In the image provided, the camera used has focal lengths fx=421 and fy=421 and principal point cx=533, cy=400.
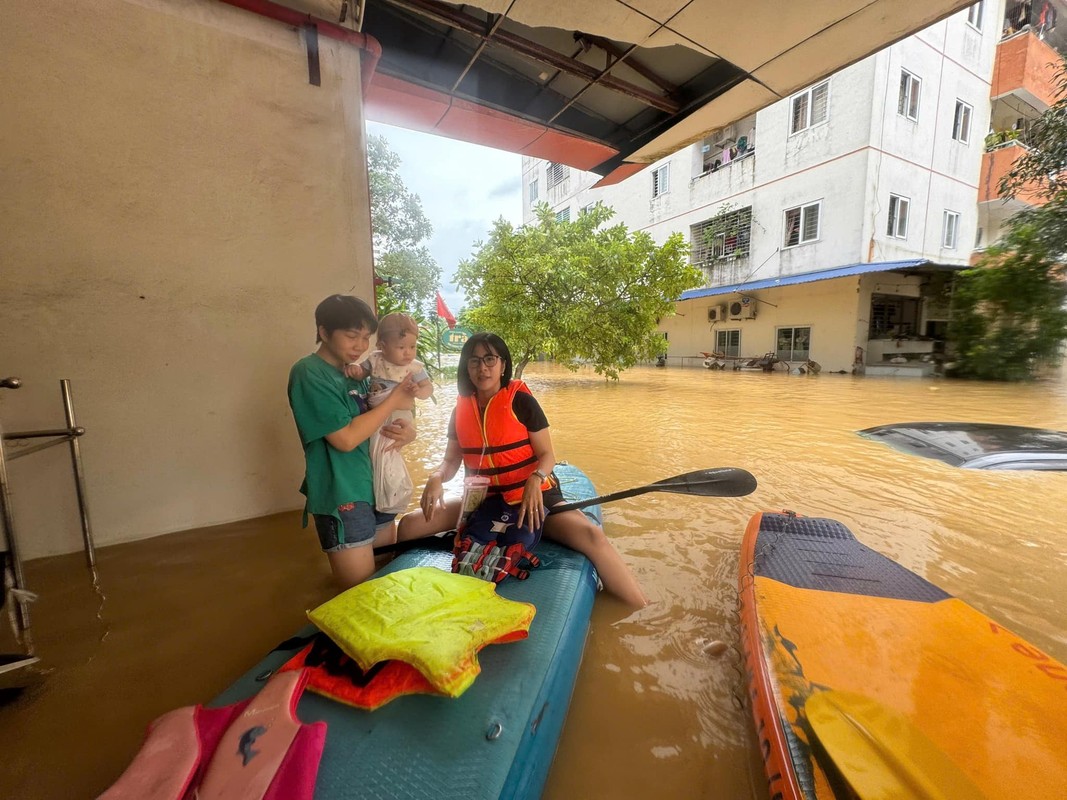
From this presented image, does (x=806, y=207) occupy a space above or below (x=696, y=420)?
above

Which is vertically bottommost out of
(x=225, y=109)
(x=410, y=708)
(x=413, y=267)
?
→ (x=410, y=708)

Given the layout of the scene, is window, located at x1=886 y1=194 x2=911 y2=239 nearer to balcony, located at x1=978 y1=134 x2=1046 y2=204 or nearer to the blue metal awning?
the blue metal awning

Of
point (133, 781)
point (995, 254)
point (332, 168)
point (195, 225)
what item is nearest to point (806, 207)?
point (995, 254)

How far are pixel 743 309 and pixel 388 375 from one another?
15.3m

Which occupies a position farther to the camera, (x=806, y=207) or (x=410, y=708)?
(x=806, y=207)

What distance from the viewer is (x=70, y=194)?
214 centimetres

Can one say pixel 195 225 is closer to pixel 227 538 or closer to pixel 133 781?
pixel 227 538

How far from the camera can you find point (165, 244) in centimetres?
234

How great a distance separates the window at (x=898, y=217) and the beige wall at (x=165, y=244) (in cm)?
1465

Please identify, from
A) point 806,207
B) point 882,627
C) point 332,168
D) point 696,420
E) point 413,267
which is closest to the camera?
point 882,627

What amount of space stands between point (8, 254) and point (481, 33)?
2.97 meters

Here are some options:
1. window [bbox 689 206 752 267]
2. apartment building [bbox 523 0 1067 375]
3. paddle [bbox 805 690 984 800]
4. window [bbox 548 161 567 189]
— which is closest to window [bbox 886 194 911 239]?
apartment building [bbox 523 0 1067 375]

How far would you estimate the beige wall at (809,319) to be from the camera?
12.0m

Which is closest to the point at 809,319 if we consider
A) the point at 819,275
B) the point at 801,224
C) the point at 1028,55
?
the point at 819,275
